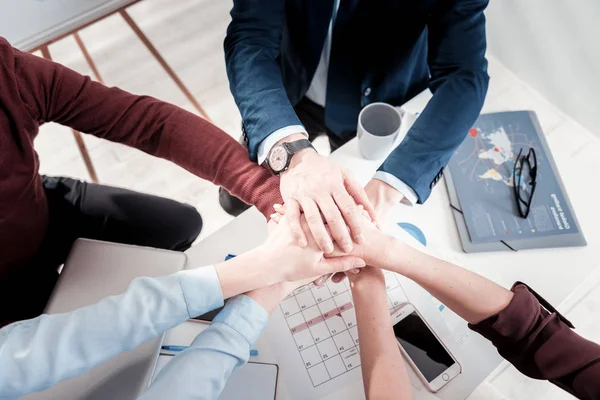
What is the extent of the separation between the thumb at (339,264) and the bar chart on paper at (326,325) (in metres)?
0.07

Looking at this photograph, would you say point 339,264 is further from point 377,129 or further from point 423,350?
point 377,129

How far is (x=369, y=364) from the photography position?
32.9 inches

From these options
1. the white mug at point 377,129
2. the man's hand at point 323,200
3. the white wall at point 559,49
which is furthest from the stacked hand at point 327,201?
the white wall at point 559,49

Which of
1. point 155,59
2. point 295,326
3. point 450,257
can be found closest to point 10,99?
point 295,326

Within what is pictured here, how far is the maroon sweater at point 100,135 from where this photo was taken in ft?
3.23

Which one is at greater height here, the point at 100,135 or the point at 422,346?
the point at 100,135

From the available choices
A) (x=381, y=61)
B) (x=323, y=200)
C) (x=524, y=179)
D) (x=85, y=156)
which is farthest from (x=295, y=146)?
(x=85, y=156)

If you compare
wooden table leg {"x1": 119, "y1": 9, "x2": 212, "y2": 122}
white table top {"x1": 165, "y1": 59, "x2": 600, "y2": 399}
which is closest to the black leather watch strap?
white table top {"x1": 165, "y1": 59, "x2": 600, "y2": 399}

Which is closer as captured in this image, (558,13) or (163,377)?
(163,377)

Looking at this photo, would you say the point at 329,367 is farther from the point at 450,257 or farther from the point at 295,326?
the point at 450,257

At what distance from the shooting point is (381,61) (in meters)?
1.21

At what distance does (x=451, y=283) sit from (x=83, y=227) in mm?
1067

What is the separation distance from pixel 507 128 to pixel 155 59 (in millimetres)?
1945

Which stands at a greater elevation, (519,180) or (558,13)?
(558,13)
